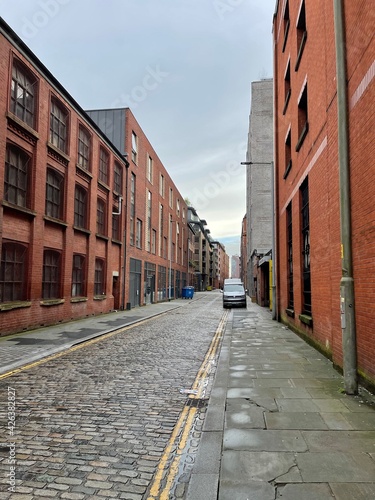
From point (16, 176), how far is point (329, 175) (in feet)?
36.0

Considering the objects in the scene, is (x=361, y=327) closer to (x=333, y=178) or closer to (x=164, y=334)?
(x=333, y=178)

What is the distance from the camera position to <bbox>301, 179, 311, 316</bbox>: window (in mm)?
11297

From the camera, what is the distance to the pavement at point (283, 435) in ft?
10.0

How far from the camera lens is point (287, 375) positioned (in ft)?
22.4

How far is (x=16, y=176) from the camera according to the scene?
1330cm

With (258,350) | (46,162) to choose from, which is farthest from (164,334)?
(46,162)

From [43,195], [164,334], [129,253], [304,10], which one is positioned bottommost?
[164,334]

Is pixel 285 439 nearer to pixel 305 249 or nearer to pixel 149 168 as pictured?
pixel 305 249

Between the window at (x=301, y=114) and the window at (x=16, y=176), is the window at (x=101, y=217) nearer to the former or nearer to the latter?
the window at (x=16, y=176)

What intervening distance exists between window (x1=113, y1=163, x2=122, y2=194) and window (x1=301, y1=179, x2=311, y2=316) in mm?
14914

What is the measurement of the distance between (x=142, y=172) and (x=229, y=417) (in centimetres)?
2728

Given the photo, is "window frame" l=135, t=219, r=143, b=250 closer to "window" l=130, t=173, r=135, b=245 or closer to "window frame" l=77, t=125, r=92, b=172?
"window" l=130, t=173, r=135, b=245

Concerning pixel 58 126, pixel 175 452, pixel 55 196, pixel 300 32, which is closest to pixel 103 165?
pixel 58 126

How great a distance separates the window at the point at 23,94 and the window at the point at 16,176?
54.3 inches
